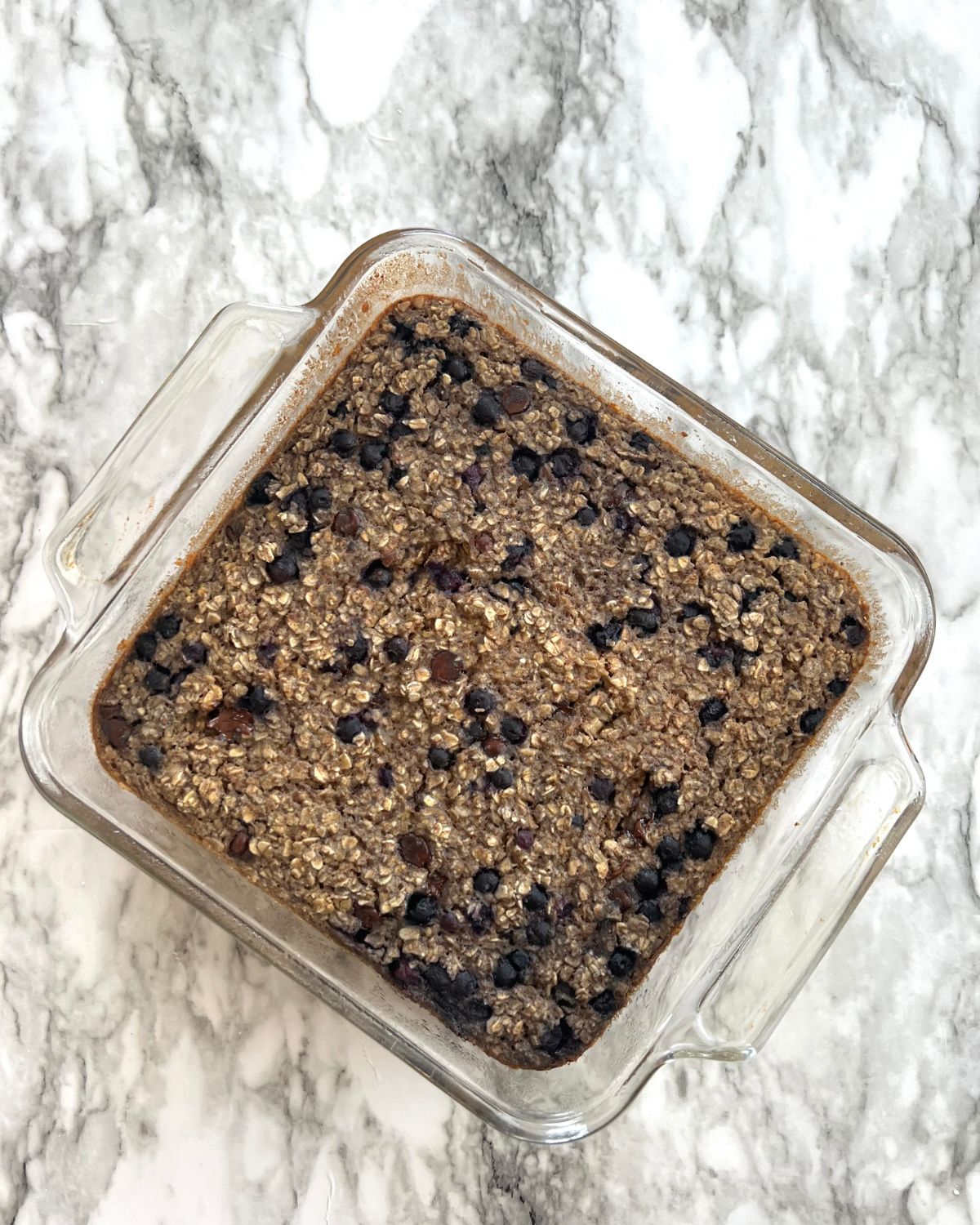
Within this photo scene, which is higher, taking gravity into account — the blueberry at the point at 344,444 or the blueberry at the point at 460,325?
the blueberry at the point at 460,325

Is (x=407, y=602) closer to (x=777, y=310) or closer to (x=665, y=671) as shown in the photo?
(x=665, y=671)

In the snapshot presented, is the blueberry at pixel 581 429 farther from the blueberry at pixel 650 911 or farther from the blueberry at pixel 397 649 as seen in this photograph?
the blueberry at pixel 650 911

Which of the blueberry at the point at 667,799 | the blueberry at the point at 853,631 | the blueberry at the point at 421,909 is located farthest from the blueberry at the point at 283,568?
the blueberry at the point at 853,631

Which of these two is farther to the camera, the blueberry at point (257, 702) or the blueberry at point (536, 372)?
the blueberry at point (536, 372)

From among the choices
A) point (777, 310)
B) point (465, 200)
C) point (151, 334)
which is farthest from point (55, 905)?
point (777, 310)

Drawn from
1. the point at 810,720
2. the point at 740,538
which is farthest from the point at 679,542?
the point at 810,720

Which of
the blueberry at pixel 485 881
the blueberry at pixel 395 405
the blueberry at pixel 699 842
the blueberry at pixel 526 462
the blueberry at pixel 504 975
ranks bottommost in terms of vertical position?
the blueberry at pixel 504 975

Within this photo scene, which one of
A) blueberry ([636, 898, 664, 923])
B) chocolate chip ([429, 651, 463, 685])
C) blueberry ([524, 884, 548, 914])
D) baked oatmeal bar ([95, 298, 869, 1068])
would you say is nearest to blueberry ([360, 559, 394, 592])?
baked oatmeal bar ([95, 298, 869, 1068])

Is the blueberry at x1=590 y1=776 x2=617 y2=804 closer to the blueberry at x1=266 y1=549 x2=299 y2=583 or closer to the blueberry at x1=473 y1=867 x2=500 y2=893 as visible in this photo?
the blueberry at x1=473 y1=867 x2=500 y2=893
